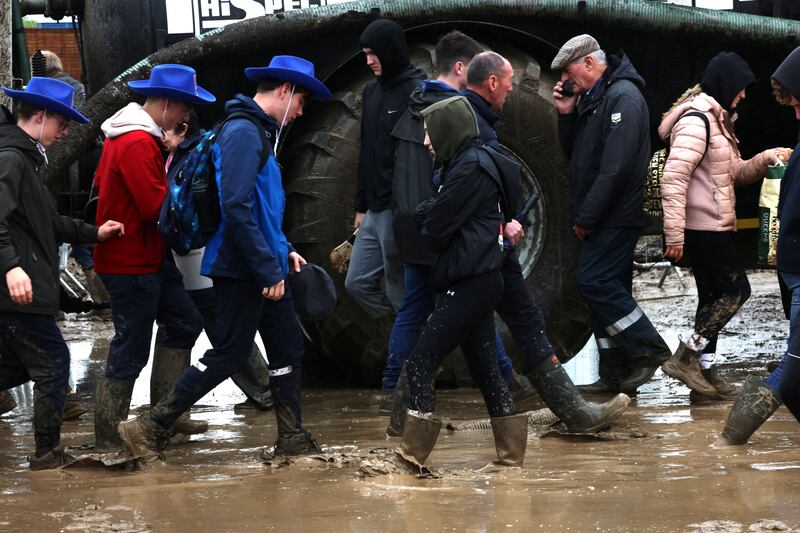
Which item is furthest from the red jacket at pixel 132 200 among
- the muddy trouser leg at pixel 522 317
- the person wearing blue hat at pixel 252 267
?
the muddy trouser leg at pixel 522 317

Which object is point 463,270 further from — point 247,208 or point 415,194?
point 415,194

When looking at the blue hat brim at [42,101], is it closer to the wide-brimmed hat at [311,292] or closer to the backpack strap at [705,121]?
the wide-brimmed hat at [311,292]

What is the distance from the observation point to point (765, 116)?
8086 mm

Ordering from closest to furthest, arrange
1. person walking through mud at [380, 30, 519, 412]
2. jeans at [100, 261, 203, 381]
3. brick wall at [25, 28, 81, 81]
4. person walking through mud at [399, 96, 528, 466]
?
1. person walking through mud at [399, 96, 528, 466]
2. jeans at [100, 261, 203, 381]
3. person walking through mud at [380, 30, 519, 412]
4. brick wall at [25, 28, 81, 81]

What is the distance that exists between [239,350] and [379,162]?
151 centimetres

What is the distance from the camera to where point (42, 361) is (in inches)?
227

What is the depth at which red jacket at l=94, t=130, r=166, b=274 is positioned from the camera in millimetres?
5867

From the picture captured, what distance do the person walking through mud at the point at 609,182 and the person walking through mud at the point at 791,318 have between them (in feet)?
4.45

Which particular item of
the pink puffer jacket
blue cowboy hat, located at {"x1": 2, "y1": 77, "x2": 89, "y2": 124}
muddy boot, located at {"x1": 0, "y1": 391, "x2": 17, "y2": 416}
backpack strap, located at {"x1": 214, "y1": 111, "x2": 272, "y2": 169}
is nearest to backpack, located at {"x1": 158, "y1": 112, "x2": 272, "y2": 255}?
backpack strap, located at {"x1": 214, "y1": 111, "x2": 272, "y2": 169}

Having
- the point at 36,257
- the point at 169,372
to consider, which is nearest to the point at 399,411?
the point at 169,372

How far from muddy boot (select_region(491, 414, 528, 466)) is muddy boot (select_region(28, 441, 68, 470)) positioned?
185 centimetres

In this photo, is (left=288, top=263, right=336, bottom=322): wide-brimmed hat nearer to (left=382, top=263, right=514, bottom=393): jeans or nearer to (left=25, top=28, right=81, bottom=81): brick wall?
(left=382, top=263, right=514, bottom=393): jeans

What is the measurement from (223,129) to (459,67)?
146 centimetres

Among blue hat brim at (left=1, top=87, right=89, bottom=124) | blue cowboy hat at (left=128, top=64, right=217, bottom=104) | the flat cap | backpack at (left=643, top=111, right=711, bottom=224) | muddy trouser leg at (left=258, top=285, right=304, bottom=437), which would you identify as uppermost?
the flat cap
